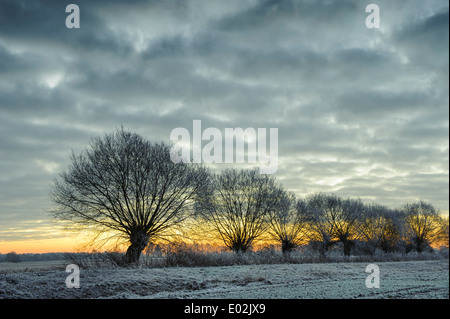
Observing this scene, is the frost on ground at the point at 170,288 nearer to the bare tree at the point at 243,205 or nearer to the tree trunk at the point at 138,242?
the tree trunk at the point at 138,242

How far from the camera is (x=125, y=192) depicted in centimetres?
2980

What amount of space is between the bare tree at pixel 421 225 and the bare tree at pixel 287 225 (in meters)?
38.0

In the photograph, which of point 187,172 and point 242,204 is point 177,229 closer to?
point 187,172

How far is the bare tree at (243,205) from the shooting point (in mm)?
52719

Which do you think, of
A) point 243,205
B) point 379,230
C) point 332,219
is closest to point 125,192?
point 243,205

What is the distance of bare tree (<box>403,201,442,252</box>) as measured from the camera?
88925 mm

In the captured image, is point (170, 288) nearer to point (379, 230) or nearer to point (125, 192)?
point (125, 192)

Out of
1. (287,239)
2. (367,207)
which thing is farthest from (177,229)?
(367,207)

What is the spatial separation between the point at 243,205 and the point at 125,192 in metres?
28.1

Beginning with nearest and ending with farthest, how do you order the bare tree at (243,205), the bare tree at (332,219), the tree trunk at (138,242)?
the tree trunk at (138,242), the bare tree at (243,205), the bare tree at (332,219)

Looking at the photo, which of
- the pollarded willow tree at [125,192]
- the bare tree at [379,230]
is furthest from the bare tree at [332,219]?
Result: the pollarded willow tree at [125,192]

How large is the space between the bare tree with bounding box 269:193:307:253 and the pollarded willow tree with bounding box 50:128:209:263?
2986 centimetres
